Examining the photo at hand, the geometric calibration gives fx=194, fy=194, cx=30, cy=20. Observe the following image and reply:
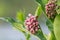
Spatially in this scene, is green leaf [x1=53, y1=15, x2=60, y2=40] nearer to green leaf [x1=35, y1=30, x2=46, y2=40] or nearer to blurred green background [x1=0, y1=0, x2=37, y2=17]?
green leaf [x1=35, y1=30, x2=46, y2=40]

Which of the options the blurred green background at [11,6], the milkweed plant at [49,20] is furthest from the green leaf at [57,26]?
the blurred green background at [11,6]

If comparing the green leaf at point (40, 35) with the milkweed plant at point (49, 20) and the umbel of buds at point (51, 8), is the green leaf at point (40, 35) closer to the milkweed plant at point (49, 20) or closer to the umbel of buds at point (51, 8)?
the milkweed plant at point (49, 20)

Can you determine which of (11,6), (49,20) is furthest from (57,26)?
(11,6)

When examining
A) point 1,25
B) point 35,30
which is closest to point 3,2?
point 1,25

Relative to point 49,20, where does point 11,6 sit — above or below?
above

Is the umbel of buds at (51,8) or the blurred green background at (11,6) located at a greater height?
the blurred green background at (11,6)

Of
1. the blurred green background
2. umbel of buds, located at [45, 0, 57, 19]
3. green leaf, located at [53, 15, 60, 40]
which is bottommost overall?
green leaf, located at [53, 15, 60, 40]

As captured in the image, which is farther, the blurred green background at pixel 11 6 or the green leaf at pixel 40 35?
the blurred green background at pixel 11 6

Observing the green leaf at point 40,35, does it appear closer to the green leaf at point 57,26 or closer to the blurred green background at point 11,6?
the green leaf at point 57,26

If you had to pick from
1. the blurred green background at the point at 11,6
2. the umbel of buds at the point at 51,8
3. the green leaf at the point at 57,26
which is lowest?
the green leaf at the point at 57,26

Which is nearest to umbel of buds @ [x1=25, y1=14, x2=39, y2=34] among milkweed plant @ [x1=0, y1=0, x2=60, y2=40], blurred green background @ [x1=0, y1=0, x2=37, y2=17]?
milkweed plant @ [x1=0, y1=0, x2=60, y2=40]

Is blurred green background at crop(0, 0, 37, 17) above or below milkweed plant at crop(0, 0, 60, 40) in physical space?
above

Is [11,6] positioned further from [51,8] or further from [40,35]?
[51,8]
